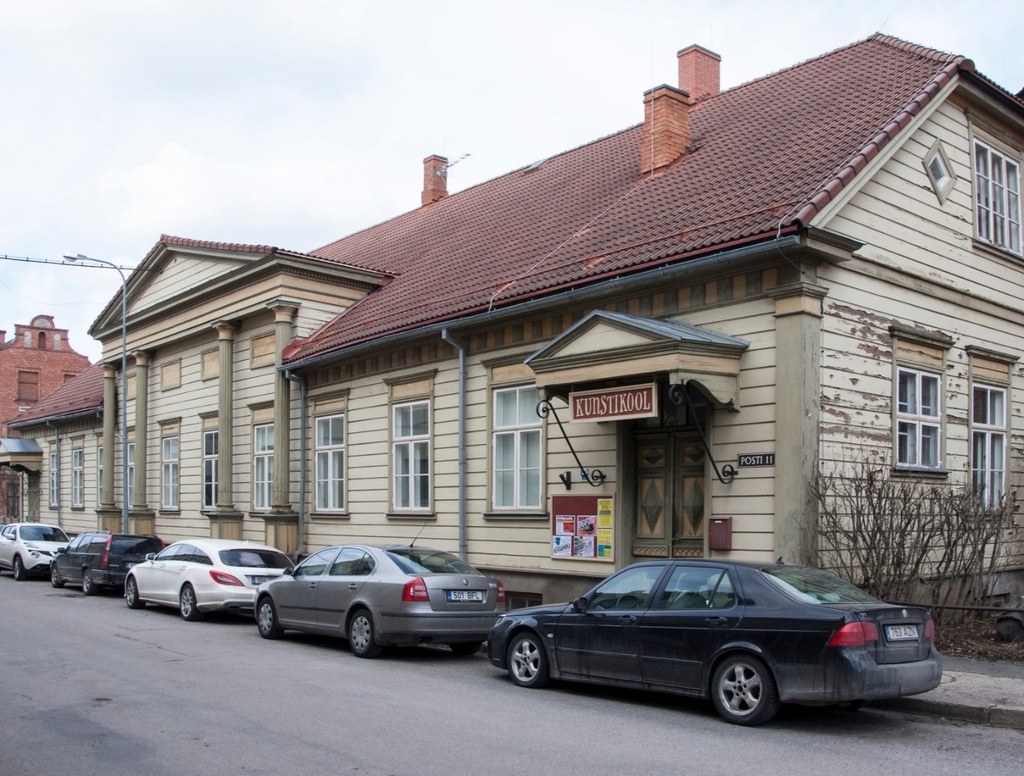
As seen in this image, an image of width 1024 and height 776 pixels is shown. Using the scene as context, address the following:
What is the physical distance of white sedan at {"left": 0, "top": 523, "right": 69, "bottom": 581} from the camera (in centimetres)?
2673

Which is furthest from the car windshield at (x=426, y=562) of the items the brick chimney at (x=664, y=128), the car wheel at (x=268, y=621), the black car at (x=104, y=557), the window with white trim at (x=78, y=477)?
the window with white trim at (x=78, y=477)

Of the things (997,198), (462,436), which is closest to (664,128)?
(997,198)

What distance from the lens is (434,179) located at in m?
29.1

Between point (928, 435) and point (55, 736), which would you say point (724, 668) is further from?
point (928, 435)

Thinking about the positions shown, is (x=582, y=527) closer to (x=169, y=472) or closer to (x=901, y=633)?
(x=901, y=633)

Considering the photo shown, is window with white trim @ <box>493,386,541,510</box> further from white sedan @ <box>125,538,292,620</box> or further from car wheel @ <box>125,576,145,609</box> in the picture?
car wheel @ <box>125,576,145,609</box>

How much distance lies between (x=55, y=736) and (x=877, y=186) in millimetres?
11696

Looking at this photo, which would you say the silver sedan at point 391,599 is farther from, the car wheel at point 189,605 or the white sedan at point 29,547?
the white sedan at point 29,547

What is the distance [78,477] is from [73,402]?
2.85m

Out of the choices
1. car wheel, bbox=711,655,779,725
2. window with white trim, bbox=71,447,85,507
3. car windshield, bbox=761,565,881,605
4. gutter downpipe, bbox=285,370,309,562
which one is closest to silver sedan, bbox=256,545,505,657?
car wheel, bbox=711,655,779,725

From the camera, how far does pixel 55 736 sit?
8258mm

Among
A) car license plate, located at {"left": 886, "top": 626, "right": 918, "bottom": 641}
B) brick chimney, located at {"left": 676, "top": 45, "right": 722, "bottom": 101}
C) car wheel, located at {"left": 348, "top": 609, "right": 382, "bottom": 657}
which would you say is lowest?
car wheel, located at {"left": 348, "top": 609, "right": 382, "bottom": 657}

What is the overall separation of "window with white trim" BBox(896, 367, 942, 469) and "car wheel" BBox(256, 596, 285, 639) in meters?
8.86

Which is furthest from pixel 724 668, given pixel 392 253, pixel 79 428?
pixel 79 428
